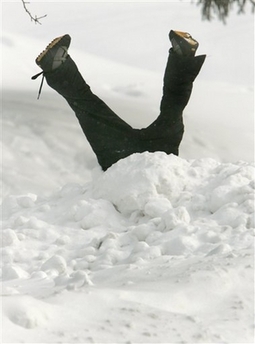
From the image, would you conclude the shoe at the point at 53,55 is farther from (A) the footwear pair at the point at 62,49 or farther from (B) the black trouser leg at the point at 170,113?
(B) the black trouser leg at the point at 170,113

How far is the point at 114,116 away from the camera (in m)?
6.12

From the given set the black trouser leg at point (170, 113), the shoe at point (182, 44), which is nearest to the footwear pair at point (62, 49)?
the shoe at point (182, 44)

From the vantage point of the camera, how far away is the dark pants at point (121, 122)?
588cm

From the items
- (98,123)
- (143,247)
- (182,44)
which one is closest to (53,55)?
(98,123)

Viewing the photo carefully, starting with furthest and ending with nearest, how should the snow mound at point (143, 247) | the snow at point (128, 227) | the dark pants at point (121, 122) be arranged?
1. the dark pants at point (121, 122)
2. the snow mound at point (143, 247)
3. the snow at point (128, 227)

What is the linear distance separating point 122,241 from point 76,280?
108 cm

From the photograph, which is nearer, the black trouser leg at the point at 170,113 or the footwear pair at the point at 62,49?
the footwear pair at the point at 62,49

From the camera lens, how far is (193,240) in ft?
14.8

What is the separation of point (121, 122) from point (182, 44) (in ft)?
2.50

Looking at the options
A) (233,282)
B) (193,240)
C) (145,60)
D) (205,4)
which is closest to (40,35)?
(145,60)

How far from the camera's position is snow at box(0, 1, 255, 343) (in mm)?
3196

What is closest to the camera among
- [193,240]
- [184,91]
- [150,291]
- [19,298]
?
[19,298]

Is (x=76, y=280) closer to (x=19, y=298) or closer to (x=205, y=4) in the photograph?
(x=19, y=298)

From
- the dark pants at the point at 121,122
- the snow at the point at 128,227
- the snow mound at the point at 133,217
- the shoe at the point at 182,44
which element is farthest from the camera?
the dark pants at the point at 121,122
